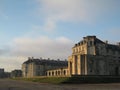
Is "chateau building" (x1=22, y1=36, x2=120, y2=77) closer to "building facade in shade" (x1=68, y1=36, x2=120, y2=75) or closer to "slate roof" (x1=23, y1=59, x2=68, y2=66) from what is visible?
"building facade in shade" (x1=68, y1=36, x2=120, y2=75)

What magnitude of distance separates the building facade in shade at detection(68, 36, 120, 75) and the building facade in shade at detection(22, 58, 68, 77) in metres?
47.7

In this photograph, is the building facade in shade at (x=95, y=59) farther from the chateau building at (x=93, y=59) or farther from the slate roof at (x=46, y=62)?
the slate roof at (x=46, y=62)

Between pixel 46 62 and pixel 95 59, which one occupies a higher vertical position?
pixel 46 62

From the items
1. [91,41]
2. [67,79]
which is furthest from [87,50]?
[67,79]

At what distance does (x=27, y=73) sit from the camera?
6668 inches

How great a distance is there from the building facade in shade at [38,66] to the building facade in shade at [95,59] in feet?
157

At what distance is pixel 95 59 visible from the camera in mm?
97438

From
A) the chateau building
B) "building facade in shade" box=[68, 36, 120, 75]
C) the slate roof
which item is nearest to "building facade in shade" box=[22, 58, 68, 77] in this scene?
the slate roof

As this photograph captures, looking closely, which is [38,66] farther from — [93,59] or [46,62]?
[93,59]

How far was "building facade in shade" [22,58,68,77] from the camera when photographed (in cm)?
15900

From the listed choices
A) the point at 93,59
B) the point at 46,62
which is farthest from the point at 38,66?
the point at 93,59

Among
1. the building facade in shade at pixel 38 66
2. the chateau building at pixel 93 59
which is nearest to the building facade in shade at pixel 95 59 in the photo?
the chateau building at pixel 93 59

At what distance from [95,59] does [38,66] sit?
66.4 metres

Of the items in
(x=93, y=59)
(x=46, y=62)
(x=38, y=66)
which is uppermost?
(x=46, y=62)
